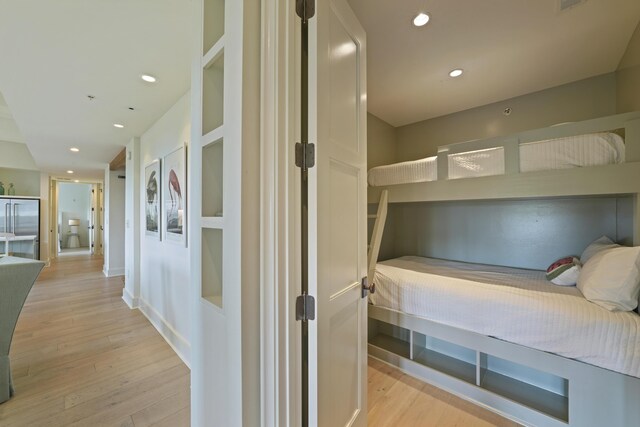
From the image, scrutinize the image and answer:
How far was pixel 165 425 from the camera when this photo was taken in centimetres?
160

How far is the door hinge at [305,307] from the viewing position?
95 cm

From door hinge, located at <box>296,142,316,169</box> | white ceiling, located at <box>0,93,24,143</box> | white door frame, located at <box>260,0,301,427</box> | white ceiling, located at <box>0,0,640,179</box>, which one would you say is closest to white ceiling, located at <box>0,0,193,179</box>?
white ceiling, located at <box>0,0,640,179</box>

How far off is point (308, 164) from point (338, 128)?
0.97 feet

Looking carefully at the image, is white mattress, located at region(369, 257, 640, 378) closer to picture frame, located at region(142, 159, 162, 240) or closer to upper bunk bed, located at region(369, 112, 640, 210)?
upper bunk bed, located at region(369, 112, 640, 210)

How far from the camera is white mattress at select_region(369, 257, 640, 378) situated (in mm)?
1302

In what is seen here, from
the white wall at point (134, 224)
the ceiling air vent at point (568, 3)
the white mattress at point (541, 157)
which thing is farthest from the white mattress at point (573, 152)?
the white wall at point (134, 224)

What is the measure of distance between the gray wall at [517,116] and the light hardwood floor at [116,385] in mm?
2699

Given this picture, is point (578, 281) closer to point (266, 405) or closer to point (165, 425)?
point (266, 405)

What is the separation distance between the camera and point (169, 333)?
2.61m

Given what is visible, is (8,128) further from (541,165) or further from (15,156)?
(541,165)

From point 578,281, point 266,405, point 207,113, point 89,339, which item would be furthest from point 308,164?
point 89,339

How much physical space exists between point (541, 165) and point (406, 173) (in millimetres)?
1034

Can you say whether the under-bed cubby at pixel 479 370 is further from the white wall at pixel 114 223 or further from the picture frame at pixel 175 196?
the white wall at pixel 114 223

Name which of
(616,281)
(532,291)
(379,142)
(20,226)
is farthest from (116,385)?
(20,226)
